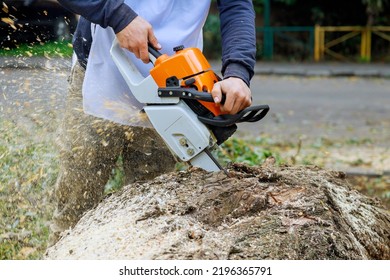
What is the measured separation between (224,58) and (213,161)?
0.47 metres

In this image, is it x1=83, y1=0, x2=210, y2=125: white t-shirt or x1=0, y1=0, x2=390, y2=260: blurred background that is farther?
x1=0, y1=0, x2=390, y2=260: blurred background

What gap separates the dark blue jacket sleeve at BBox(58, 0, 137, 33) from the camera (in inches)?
124

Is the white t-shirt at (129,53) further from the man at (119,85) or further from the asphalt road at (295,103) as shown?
the asphalt road at (295,103)

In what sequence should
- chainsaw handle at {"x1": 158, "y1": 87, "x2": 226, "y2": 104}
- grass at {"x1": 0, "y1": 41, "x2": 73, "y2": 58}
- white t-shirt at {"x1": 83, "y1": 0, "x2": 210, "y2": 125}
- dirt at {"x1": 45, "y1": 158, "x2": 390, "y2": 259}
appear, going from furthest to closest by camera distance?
grass at {"x1": 0, "y1": 41, "x2": 73, "y2": 58}
white t-shirt at {"x1": 83, "y1": 0, "x2": 210, "y2": 125}
chainsaw handle at {"x1": 158, "y1": 87, "x2": 226, "y2": 104}
dirt at {"x1": 45, "y1": 158, "x2": 390, "y2": 259}

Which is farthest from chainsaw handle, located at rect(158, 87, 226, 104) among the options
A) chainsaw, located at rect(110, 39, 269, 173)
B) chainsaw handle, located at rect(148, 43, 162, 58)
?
chainsaw handle, located at rect(148, 43, 162, 58)

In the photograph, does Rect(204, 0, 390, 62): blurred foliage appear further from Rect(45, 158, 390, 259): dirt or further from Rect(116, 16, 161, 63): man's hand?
Rect(45, 158, 390, 259): dirt

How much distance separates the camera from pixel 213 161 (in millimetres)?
3105

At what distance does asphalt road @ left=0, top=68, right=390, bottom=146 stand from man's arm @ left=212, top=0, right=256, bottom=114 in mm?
914

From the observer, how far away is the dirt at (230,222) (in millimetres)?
2678

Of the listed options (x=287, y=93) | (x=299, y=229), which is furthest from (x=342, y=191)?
(x=287, y=93)

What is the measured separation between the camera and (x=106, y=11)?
10.4 feet

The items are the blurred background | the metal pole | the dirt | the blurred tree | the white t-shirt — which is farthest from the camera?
the metal pole
